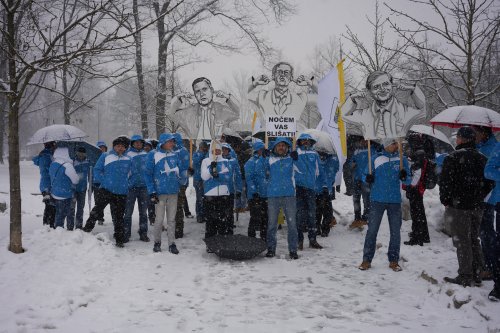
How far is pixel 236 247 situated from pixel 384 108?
364cm

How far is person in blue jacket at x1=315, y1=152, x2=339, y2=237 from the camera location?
827cm

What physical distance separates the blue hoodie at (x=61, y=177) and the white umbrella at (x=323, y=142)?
540 cm

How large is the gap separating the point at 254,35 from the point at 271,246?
13.6 meters

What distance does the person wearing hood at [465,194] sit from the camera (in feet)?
15.5

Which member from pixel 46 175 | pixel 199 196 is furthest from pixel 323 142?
pixel 46 175

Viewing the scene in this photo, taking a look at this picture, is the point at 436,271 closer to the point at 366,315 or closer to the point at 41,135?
the point at 366,315

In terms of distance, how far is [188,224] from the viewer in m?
9.98

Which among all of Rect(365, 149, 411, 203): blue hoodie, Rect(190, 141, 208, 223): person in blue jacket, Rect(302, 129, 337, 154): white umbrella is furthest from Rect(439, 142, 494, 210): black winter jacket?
Rect(190, 141, 208, 223): person in blue jacket

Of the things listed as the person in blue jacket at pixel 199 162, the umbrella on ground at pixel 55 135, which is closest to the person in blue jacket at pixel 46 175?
the umbrella on ground at pixel 55 135

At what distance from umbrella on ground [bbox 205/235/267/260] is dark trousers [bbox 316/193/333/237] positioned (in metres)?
2.19

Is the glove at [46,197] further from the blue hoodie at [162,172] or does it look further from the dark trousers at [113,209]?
the blue hoodie at [162,172]

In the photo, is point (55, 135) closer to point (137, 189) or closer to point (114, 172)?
point (114, 172)

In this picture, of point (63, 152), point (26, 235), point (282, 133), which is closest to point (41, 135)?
point (63, 152)

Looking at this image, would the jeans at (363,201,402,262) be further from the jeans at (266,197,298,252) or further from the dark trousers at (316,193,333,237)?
the dark trousers at (316,193,333,237)
